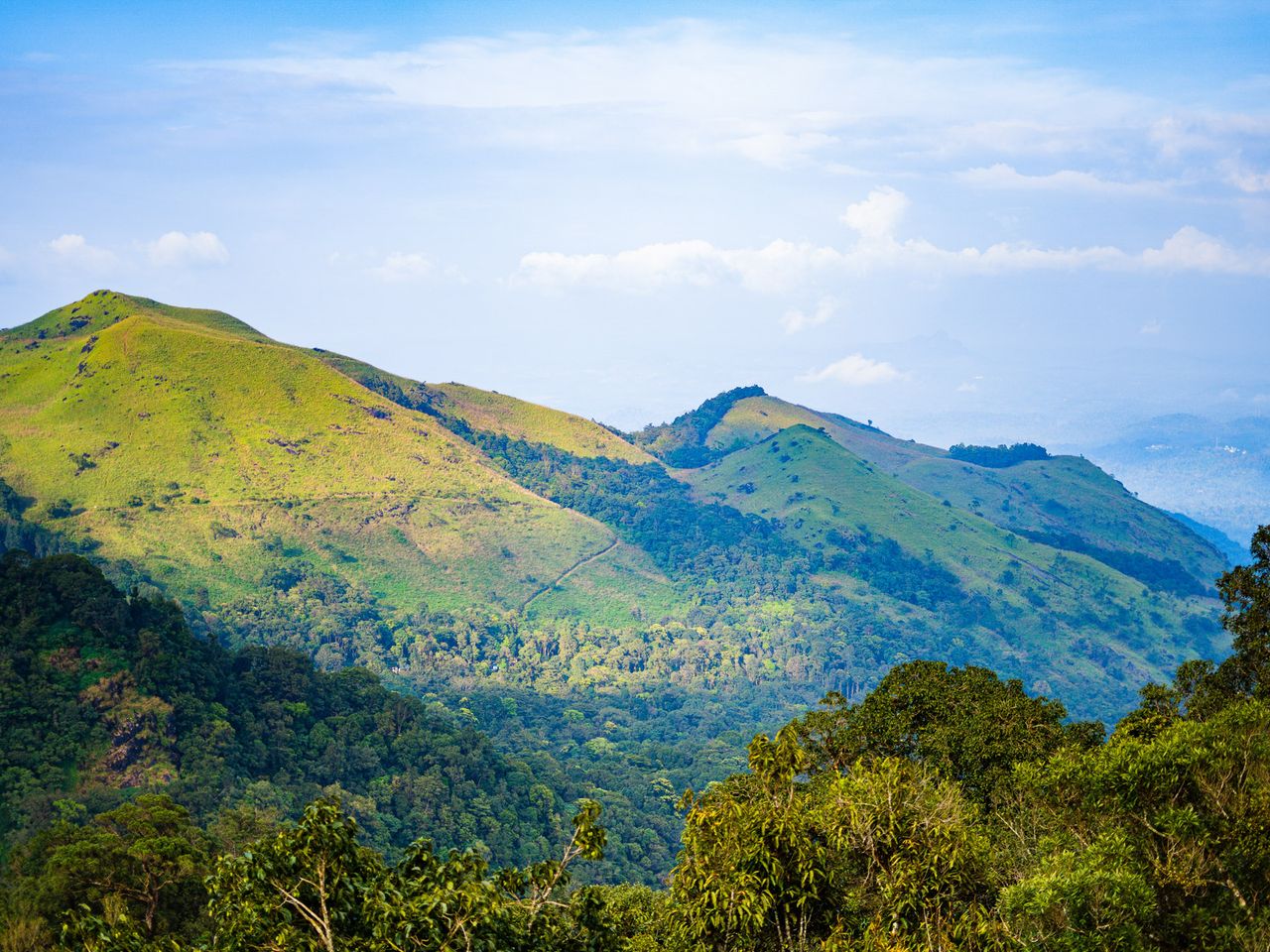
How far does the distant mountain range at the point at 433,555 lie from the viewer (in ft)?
430

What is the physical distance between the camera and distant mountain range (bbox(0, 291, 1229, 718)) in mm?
131000

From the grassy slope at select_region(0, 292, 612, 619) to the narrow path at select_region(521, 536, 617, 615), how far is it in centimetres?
104

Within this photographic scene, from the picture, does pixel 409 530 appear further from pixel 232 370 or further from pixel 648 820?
pixel 648 820

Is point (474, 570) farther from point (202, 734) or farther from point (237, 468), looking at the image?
point (202, 734)

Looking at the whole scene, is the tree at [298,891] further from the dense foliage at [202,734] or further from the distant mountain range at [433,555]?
the distant mountain range at [433,555]

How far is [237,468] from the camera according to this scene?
146 metres

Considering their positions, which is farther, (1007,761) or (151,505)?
(151,505)

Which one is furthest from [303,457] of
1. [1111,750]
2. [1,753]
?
[1111,750]

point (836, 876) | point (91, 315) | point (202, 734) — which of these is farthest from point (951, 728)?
point (91, 315)

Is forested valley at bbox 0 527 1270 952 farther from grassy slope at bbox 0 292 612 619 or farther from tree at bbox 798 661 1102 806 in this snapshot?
grassy slope at bbox 0 292 612 619

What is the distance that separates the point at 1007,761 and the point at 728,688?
124 meters

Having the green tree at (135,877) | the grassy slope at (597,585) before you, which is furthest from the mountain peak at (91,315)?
the green tree at (135,877)

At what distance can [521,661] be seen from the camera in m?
142

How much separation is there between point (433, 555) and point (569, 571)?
2323 cm
